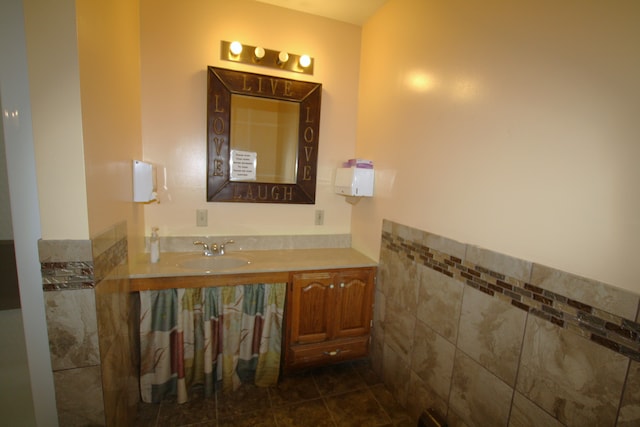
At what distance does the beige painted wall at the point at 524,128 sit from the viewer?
0.80m

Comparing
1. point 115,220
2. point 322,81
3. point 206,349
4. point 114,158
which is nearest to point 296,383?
point 206,349

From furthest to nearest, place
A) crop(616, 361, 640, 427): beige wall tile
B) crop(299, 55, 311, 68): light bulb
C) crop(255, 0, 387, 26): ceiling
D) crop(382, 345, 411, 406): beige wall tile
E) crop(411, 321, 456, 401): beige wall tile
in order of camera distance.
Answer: crop(299, 55, 311, 68): light bulb → crop(255, 0, 387, 26): ceiling → crop(382, 345, 411, 406): beige wall tile → crop(411, 321, 456, 401): beige wall tile → crop(616, 361, 640, 427): beige wall tile

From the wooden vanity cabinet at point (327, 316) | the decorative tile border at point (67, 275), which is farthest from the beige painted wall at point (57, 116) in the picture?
the wooden vanity cabinet at point (327, 316)

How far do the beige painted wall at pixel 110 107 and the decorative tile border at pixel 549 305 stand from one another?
1582mm

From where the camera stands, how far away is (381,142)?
6.40 feet

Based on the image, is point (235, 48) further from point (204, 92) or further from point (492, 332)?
point (492, 332)

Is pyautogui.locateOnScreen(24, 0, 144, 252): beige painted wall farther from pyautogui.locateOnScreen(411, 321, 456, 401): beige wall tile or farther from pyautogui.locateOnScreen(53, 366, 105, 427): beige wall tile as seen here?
pyautogui.locateOnScreen(411, 321, 456, 401): beige wall tile

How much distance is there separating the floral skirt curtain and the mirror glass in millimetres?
840

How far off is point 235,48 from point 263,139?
636 mm

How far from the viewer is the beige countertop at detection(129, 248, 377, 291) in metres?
1.58

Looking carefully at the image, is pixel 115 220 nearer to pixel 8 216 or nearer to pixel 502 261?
pixel 8 216

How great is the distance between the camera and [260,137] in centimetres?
204

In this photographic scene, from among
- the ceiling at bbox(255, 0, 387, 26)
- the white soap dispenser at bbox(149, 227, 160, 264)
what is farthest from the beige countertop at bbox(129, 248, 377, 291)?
the ceiling at bbox(255, 0, 387, 26)

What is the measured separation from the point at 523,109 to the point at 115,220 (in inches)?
72.6
